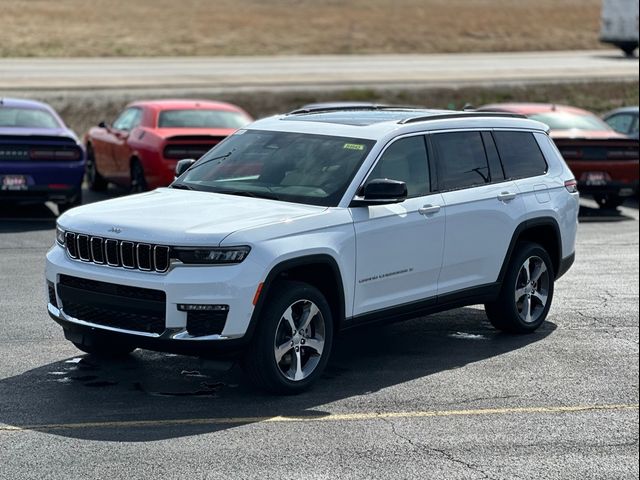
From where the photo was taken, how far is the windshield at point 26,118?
17188mm

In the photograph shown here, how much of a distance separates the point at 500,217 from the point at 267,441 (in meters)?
3.61

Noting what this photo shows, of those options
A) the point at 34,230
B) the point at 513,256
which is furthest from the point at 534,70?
the point at 513,256

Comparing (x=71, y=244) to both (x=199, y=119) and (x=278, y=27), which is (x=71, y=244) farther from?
(x=278, y=27)

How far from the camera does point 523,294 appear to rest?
10805mm

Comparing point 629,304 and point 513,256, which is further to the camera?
point 629,304

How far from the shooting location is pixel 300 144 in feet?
31.5

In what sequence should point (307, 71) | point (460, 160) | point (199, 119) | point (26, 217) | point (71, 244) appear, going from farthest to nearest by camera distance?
point (307, 71)
point (199, 119)
point (26, 217)
point (460, 160)
point (71, 244)

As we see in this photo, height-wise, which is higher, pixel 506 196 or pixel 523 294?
pixel 506 196

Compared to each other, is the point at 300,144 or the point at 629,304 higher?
the point at 300,144

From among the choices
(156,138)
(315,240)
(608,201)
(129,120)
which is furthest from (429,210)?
(608,201)

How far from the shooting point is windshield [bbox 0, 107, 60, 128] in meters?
17.2

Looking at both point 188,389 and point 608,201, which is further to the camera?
point 608,201

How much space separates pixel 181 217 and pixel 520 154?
12.0 ft

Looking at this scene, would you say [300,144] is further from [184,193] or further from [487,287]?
[487,287]
